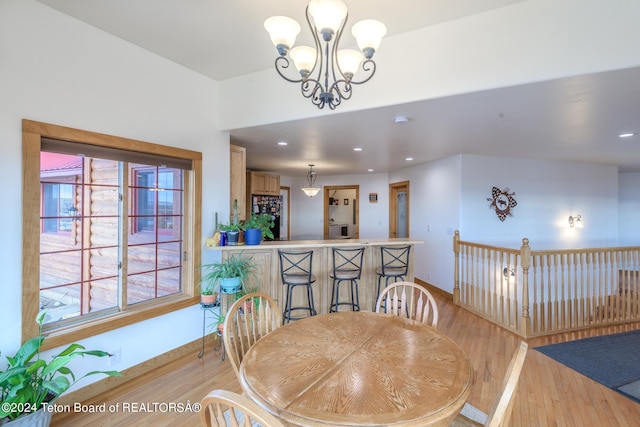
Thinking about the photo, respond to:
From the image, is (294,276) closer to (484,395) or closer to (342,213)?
(484,395)

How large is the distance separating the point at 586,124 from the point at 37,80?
16.0 feet

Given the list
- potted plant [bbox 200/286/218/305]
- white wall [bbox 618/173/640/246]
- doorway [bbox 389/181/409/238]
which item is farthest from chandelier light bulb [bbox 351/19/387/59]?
white wall [bbox 618/173/640/246]

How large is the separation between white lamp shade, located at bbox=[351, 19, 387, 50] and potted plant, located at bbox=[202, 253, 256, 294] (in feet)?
7.59

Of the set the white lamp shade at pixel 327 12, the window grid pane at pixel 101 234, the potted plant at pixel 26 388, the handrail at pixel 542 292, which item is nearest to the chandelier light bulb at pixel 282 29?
the white lamp shade at pixel 327 12

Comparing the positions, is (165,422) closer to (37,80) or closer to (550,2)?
(37,80)

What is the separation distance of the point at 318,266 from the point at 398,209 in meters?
3.93

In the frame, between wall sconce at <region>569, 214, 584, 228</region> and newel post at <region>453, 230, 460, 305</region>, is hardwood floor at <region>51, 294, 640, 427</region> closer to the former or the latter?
newel post at <region>453, 230, 460, 305</region>

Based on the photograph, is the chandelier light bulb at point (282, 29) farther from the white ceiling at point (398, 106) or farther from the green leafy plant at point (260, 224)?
the green leafy plant at point (260, 224)

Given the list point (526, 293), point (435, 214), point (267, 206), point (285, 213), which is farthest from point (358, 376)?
point (285, 213)

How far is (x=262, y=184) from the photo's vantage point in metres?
6.43

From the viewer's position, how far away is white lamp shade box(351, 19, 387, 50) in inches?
60.4

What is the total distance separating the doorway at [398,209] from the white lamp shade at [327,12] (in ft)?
17.5

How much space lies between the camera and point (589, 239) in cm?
589

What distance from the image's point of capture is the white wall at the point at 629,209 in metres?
7.49
